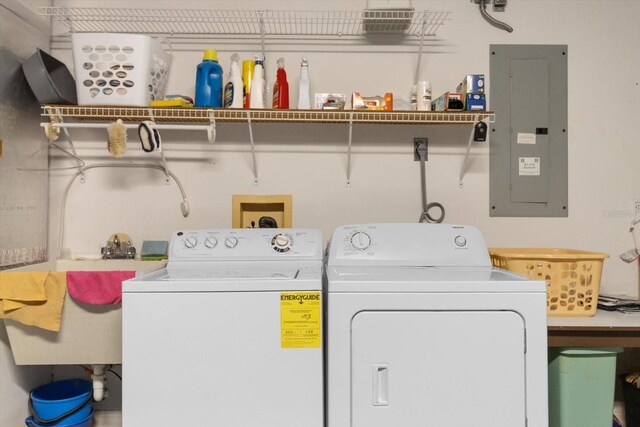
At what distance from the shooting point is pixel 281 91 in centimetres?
215

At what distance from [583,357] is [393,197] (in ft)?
3.65

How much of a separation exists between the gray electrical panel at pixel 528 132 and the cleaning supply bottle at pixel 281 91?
3.64 feet

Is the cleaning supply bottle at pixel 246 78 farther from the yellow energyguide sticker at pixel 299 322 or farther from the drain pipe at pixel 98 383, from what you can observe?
the drain pipe at pixel 98 383

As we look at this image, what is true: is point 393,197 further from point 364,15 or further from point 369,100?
point 364,15

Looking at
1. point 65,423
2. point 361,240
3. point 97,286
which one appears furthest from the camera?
point 65,423

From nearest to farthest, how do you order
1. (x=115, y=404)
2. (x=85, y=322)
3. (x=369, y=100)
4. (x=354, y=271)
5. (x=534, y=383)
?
1. (x=534, y=383)
2. (x=354, y=271)
3. (x=85, y=322)
4. (x=369, y=100)
5. (x=115, y=404)

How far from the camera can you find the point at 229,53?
2.36 m

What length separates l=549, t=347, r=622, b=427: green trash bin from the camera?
1758 mm

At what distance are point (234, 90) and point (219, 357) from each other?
1287 millimetres

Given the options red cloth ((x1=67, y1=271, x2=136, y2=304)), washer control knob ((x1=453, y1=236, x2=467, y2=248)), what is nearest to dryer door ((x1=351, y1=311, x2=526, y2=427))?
washer control knob ((x1=453, y1=236, x2=467, y2=248))

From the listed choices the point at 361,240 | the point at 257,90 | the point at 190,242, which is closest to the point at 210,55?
the point at 257,90

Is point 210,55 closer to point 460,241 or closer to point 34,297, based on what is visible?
point 34,297

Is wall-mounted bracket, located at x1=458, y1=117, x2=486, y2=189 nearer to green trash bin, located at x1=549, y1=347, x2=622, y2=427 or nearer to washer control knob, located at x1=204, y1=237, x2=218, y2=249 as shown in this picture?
green trash bin, located at x1=549, y1=347, x2=622, y2=427

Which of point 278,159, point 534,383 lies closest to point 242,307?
point 534,383
